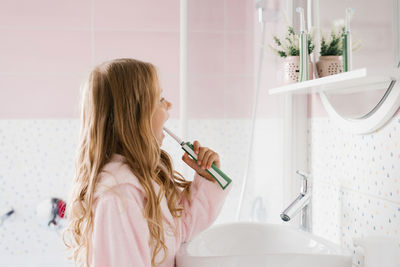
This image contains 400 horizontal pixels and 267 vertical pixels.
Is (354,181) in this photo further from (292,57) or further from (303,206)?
(292,57)

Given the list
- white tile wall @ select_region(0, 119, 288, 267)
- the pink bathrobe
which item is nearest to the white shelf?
the pink bathrobe

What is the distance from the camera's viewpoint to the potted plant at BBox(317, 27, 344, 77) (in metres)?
1.15

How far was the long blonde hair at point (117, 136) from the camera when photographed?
100cm

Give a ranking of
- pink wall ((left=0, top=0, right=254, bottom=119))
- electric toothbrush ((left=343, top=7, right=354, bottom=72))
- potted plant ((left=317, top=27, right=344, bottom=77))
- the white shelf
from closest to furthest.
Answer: the white shelf, electric toothbrush ((left=343, top=7, right=354, bottom=72)), potted plant ((left=317, top=27, right=344, bottom=77)), pink wall ((left=0, top=0, right=254, bottom=119))

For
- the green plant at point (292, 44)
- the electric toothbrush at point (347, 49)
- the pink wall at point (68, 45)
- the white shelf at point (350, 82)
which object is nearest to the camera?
the white shelf at point (350, 82)

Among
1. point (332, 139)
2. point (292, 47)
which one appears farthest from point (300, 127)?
point (292, 47)

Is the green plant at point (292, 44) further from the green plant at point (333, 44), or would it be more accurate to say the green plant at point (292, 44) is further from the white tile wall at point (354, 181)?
the white tile wall at point (354, 181)

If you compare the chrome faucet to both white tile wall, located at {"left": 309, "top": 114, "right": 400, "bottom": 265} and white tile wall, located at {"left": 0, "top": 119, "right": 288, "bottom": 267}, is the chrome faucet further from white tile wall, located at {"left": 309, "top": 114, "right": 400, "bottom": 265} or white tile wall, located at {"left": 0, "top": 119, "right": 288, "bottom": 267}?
white tile wall, located at {"left": 0, "top": 119, "right": 288, "bottom": 267}

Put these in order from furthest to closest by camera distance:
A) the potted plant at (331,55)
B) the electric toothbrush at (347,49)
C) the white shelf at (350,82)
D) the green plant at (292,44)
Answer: the green plant at (292,44) → the potted plant at (331,55) → the electric toothbrush at (347,49) → the white shelf at (350,82)

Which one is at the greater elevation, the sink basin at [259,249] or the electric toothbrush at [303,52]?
the electric toothbrush at [303,52]

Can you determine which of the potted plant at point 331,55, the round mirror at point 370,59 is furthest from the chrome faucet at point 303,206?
the potted plant at point 331,55

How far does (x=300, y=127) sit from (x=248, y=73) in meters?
0.29

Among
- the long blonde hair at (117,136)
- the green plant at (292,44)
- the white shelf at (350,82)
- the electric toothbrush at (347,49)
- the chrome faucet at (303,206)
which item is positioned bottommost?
the chrome faucet at (303,206)

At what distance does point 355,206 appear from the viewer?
3.86 feet
